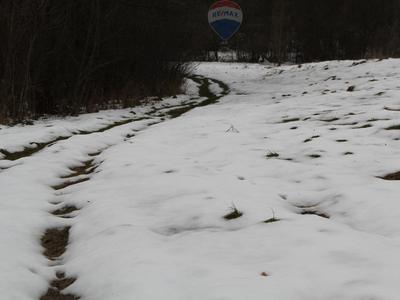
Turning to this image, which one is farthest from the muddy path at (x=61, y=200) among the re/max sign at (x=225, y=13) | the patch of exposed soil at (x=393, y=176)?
the re/max sign at (x=225, y=13)

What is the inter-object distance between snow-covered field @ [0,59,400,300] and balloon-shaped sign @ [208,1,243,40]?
39.7ft

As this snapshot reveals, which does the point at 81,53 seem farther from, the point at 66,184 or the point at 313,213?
the point at 313,213

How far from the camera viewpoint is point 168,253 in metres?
2.10

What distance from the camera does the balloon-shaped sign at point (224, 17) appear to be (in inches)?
651

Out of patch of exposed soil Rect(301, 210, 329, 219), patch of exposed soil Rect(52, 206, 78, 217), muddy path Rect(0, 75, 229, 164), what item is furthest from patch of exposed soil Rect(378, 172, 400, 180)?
muddy path Rect(0, 75, 229, 164)

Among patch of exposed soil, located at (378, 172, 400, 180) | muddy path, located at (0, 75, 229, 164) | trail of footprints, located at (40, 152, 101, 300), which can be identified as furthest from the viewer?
muddy path, located at (0, 75, 229, 164)

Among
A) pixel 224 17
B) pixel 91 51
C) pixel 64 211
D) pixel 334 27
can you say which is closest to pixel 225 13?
pixel 224 17

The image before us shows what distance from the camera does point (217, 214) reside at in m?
2.67

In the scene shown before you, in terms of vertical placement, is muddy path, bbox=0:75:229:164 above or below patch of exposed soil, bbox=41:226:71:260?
above

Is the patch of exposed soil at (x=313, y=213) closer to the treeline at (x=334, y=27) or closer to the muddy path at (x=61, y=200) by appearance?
the muddy path at (x=61, y=200)

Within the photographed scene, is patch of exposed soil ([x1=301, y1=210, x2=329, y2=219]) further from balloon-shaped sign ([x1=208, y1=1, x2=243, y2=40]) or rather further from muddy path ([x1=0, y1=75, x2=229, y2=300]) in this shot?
balloon-shaped sign ([x1=208, y1=1, x2=243, y2=40])

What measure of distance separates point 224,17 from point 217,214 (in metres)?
16.7

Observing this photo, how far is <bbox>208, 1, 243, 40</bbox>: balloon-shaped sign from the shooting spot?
16.5 m

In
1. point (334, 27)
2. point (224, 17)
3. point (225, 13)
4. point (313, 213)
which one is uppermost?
point (334, 27)
